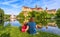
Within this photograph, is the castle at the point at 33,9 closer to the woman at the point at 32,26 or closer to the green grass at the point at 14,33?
the woman at the point at 32,26

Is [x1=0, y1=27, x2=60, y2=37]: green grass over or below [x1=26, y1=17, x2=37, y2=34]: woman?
below

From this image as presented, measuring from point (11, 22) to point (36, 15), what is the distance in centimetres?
38

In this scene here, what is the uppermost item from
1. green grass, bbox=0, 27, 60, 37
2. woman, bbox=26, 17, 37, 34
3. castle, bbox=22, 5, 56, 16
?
castle, bbox=22, 5, 56, 16

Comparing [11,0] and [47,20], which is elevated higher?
[11,0]

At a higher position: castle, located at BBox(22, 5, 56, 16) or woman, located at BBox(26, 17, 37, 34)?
castle, located at BBox(22, 5, 56, 16)

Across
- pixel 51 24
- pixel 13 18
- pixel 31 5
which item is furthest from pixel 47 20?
pixel 13 18

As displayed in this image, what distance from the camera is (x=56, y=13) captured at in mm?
2738

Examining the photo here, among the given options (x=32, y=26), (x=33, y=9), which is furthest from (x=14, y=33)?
(x=33, y=9)

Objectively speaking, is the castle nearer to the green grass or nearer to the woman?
the woman

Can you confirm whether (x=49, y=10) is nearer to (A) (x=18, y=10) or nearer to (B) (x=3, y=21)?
(A) (x=18, y=10)

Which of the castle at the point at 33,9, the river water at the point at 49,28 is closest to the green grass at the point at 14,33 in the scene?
the river water at the point at 49,28

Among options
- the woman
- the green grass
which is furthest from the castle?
the green grass

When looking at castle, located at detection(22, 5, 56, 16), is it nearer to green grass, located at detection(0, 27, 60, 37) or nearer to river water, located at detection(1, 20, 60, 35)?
river water, located at detection(1, 20, 60, 35)

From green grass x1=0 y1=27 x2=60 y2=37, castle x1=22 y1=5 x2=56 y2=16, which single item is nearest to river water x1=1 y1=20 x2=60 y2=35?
green grass x1=0 y1=27 x2=60 y2=37
